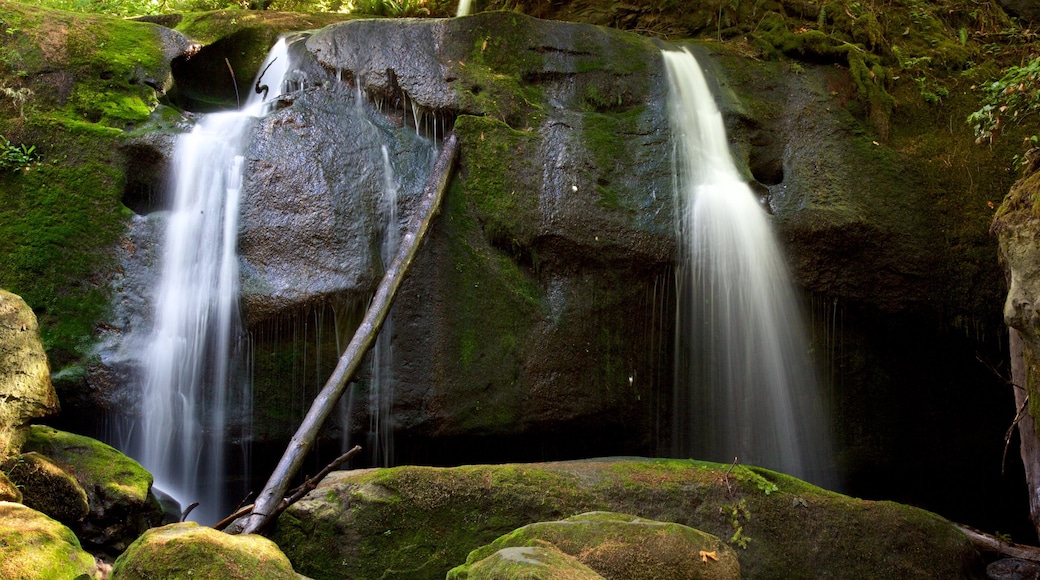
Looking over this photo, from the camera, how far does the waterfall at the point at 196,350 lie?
230 inches

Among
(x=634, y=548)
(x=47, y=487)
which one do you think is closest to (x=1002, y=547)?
(x=634, y=548)

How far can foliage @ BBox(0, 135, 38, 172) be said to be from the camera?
247 inches

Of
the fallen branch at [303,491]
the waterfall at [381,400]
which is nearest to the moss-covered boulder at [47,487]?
the fallen branch at [303,491]

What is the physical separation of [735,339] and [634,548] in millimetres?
3528

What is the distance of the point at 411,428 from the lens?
20.0 ft

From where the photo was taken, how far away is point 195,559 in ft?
10.5

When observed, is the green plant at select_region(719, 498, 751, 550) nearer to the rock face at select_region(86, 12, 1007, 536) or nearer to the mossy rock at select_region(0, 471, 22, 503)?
the rock face at select_region(86, 12, 1007, 536)

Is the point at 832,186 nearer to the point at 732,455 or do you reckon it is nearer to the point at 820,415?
the point at 820,415

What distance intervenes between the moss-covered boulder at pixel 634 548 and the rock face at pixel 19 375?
2788mm

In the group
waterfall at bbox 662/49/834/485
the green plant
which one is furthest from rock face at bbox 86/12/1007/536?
the green plant

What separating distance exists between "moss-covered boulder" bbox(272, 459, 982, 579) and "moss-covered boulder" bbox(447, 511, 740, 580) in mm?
1132

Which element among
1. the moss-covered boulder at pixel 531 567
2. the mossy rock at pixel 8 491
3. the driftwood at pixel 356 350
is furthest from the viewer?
the driftwood at pixel 356 350

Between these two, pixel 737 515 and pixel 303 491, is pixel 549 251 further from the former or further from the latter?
pixel 303 491

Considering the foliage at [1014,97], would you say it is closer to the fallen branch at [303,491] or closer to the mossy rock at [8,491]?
the fallen branch at [303,491]
